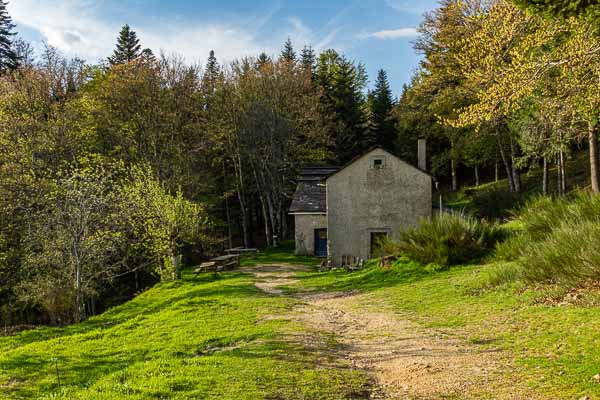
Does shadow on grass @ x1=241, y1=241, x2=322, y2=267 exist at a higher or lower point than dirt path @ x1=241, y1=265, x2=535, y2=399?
higher

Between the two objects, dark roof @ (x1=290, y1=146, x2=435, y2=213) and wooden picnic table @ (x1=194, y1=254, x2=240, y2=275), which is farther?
dark roof @ (x1=290, y1=146, x2=435, y2=213)

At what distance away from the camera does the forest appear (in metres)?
12.5

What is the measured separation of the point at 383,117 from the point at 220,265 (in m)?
34.1

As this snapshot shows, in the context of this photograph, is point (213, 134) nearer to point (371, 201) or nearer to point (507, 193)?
point (371, 201)

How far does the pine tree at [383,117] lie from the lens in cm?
5469

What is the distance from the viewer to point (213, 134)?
3788cm

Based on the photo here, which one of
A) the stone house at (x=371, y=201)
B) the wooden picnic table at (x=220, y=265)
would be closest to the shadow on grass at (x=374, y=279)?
the stone house at (x=371, y=201)

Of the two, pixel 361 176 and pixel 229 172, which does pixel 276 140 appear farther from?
pixel 361 176

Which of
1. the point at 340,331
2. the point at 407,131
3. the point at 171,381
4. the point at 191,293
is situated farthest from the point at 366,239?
the point at 407,131

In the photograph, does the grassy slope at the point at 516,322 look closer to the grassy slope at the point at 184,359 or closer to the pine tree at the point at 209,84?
the grassy slope at the point at 184,359

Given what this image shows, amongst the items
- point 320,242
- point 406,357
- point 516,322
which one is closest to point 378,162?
point 320,242

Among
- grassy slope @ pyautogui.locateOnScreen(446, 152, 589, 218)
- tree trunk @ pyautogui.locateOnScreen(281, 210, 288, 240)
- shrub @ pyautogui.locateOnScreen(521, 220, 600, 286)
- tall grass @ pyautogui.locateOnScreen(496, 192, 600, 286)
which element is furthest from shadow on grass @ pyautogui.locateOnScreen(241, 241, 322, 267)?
shrub @ pyautogui.locateOnScreen(521, 220, 600, 286)

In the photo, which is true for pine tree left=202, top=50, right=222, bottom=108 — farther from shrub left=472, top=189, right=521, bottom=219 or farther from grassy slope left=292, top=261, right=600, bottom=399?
grassy slope left=292, top=261, right=600, bottom=399

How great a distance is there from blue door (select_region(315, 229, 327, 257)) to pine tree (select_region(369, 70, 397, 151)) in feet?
75.7
